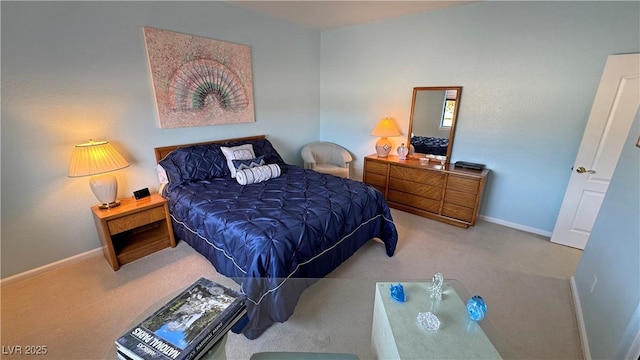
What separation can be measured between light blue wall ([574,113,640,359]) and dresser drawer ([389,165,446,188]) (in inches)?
56.0

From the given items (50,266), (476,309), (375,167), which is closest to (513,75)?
(375,167)

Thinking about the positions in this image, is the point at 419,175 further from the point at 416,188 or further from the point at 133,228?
the point at 133,228

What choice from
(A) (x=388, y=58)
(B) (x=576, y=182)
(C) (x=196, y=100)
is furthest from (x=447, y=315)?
(A) (x=388, y=58)

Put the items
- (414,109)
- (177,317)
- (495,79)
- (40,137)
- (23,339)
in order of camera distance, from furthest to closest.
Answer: (414,109)
(495,79)
(40,137)
(23,339)
(177,317)

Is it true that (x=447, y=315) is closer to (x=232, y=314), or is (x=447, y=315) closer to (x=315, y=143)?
(x=232, y=314)

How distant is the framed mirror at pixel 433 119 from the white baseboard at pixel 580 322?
5.86 feet

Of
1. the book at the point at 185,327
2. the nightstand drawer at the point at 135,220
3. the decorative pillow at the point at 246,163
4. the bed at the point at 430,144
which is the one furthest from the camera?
the bed at the point at 430,144

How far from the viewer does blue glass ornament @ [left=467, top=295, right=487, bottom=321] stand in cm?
111

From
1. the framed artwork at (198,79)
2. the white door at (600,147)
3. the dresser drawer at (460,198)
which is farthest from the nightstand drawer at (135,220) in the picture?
the white door at (600,147)

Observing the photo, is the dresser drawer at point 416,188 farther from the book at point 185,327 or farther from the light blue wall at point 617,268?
the book at point 185,327

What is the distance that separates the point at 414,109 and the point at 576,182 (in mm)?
1860

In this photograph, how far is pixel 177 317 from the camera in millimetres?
885

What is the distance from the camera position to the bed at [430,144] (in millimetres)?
3404

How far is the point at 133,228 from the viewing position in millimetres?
2438
